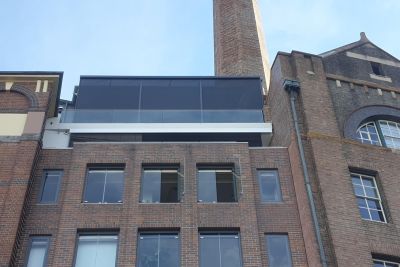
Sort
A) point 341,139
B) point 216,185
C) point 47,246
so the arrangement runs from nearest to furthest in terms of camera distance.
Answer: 1. point 47,246
2. point 216,185
3. point 341,139

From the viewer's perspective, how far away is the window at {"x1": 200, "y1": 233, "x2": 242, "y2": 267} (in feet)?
68.4

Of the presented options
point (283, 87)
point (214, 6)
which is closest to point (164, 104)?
point (283, 87)

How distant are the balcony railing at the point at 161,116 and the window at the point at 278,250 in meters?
7.18

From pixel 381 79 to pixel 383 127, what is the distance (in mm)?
3113

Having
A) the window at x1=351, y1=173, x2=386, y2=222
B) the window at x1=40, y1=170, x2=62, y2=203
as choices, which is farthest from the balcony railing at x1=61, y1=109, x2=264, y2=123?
the window at x1=351, y1=173, x2=386, y2=222

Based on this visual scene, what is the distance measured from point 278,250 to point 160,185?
547 cm

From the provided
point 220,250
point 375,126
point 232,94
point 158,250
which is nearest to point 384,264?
point 220,250

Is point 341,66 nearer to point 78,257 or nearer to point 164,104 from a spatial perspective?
point 164,104

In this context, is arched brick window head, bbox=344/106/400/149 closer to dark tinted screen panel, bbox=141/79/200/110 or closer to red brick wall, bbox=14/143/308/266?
red brick wall, bbox=14/143/308/266

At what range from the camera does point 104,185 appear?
23.3 meters

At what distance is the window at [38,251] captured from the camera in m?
20.8

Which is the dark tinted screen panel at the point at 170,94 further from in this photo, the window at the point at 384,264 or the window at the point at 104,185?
the window at the point at 384,264

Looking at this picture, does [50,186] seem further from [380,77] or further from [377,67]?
[377,67]

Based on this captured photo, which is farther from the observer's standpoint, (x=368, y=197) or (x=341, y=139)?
(x=341, y=139)
